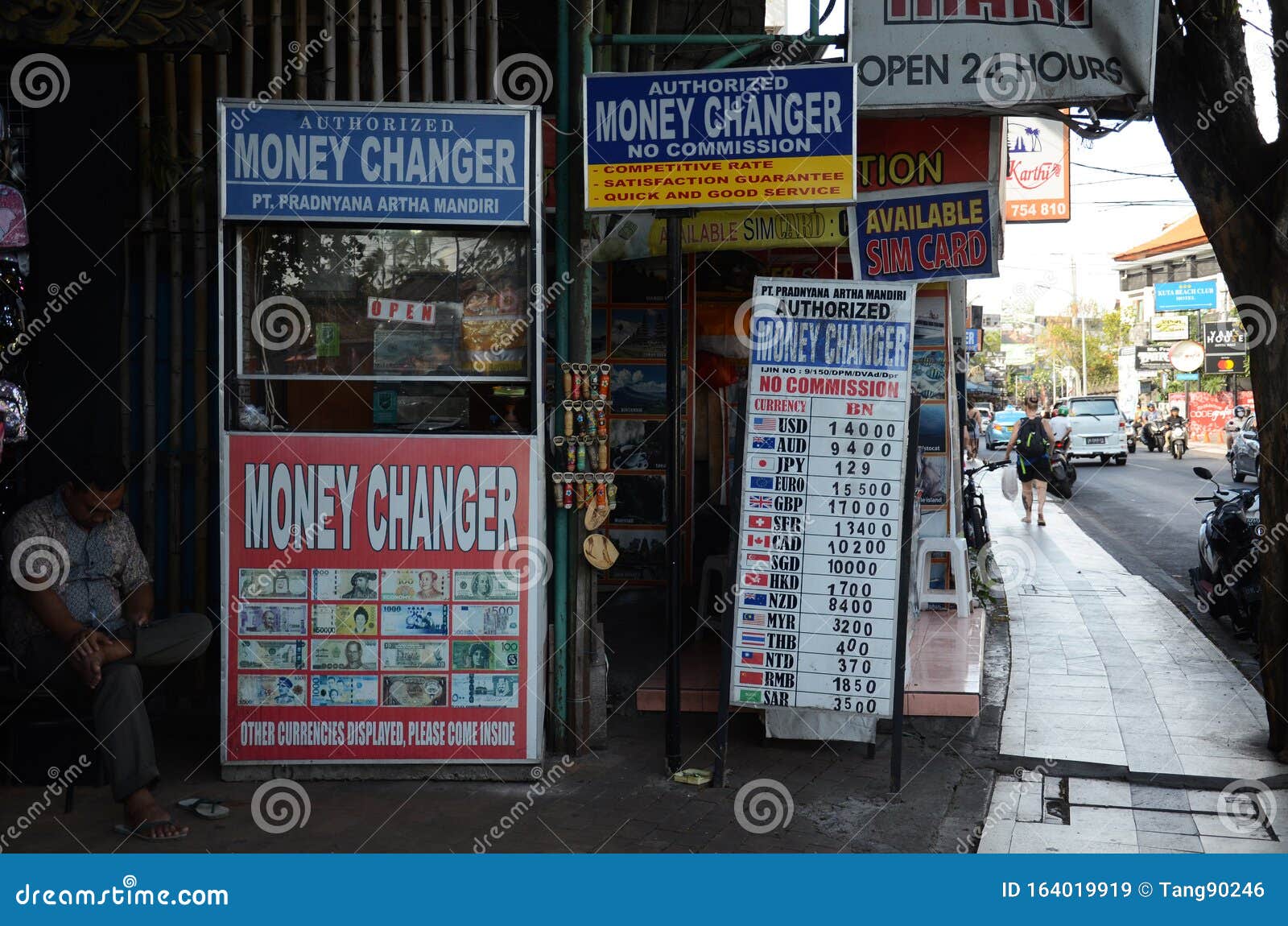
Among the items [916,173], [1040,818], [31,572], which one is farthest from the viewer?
[916,173]

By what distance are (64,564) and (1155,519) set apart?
56.6 ft

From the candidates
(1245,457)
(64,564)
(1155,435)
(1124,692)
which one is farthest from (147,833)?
(1155,435)

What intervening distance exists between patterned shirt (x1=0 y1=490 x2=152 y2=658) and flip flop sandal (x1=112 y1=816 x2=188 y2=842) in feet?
2.90

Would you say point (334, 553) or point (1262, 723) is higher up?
point (334, 553)

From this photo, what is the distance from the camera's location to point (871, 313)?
18.1 ft

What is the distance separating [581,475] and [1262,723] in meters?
4.24

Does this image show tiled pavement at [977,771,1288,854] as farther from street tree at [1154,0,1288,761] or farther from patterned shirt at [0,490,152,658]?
patterned shirt at [0,490,152,658]

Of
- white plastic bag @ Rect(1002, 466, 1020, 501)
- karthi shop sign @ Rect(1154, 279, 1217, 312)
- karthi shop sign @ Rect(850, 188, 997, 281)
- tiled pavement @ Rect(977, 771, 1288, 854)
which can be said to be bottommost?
tiled pavement @ Rect(977, 771, 1288, 854)

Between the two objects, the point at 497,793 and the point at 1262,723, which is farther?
Answer: the point at 1262,723

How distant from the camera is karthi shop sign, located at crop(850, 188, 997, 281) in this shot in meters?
7.24

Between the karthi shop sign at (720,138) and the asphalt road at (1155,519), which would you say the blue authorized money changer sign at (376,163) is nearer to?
the karthi shop sign at (720,138)

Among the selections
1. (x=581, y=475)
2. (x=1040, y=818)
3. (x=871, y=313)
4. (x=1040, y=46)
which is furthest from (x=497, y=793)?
(x=1040, y=46)

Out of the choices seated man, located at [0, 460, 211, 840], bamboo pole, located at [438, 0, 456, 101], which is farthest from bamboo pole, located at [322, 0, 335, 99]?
seated man, located at [0, 460, 211, 840]

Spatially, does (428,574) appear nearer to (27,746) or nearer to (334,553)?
(334,553)
